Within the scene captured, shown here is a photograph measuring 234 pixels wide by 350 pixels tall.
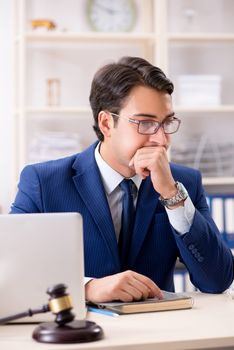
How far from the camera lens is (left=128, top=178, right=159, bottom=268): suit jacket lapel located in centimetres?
200

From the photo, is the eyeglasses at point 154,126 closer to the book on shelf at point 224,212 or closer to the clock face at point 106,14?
the book on shelf at point 224,212

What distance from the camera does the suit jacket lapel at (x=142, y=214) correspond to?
2004 mm

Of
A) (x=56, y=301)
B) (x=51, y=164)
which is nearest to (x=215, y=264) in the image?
(x=51, y=164)

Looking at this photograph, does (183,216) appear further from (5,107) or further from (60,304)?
(5,107)

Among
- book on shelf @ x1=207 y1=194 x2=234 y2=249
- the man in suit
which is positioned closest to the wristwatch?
the man in suit

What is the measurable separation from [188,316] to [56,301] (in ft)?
1.31

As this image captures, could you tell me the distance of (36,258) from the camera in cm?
142

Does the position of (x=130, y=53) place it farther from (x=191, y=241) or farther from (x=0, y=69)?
(x=191, y=241)

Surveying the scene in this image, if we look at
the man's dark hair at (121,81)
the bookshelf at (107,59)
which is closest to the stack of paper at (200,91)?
→ the bookshelf at (107,59)

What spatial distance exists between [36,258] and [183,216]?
0.58 meters

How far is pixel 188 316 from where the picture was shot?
151 centimetres

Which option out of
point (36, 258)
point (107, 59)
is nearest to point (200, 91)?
point (107, 59)

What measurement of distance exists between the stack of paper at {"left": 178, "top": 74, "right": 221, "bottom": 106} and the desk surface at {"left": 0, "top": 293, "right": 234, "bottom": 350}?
2011mm

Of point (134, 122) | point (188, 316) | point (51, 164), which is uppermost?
point (134, 122)
